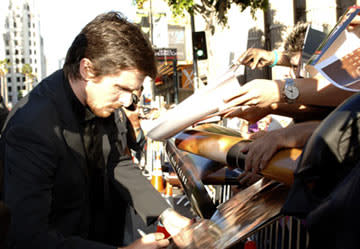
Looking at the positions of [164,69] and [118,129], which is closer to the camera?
[118,129]

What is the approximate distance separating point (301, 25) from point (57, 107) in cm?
249

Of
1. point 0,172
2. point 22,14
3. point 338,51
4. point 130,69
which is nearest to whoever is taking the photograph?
point 0,172

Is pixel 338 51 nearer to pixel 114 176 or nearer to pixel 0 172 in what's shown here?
pixel 0 172

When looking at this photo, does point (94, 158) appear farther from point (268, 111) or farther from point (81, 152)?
point (268, 111)

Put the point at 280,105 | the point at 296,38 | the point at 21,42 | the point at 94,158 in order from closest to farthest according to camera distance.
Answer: the point at 280,105, the point at 94,158, the point at 296,38, the point at 21,42

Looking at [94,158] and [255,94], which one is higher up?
[255,94]

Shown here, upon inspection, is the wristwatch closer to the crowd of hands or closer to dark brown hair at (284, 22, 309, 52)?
the crowd of hands

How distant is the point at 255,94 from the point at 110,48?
100 cm

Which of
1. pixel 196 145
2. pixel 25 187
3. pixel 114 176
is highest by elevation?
pixel 196 145

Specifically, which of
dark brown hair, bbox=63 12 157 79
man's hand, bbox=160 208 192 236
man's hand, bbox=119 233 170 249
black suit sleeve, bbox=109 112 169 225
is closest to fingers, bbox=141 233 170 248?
man's hand, bbox=119 233 170 249

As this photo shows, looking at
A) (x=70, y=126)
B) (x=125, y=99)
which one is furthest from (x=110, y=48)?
(x=70, y=126)

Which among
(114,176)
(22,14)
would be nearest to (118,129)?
(114,176)

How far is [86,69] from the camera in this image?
2.07 metres

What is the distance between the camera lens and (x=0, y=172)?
91 centimetres
